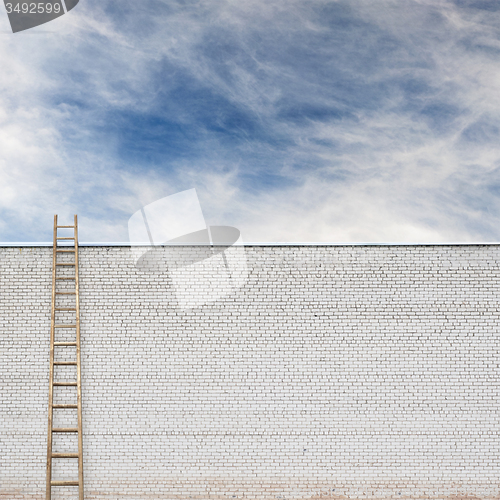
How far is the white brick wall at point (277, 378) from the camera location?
21.7 feet

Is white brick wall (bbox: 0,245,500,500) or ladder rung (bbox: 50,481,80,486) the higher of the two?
white brick wall (bbox: 0,245,500,500)

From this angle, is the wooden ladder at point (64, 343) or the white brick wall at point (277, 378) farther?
the white brick wall at point (277, 378)

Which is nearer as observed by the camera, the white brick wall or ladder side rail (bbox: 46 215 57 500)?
ladder side rail (bbox: 46 215 57 500)

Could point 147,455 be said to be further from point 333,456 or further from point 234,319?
point 333,456

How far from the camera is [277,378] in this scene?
22.3ft

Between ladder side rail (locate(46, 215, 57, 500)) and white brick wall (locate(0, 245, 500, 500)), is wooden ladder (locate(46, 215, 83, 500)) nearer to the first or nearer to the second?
ladder side rail (locate(46, 215, 57, 500))

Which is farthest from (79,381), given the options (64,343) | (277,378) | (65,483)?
(277,378)

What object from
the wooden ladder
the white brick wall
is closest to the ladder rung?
the wooden ladder

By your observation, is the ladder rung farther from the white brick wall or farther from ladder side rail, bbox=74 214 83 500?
the white brick wall

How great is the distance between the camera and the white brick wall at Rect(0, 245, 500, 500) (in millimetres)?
6605

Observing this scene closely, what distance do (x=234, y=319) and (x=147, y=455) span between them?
2690mm

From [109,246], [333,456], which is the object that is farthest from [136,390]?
[333,456]

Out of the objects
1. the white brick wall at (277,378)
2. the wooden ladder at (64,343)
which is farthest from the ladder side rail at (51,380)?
the white brick wall at (277,378)

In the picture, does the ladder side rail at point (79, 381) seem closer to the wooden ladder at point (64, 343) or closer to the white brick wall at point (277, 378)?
the wooden ladder at point (64, 343)
